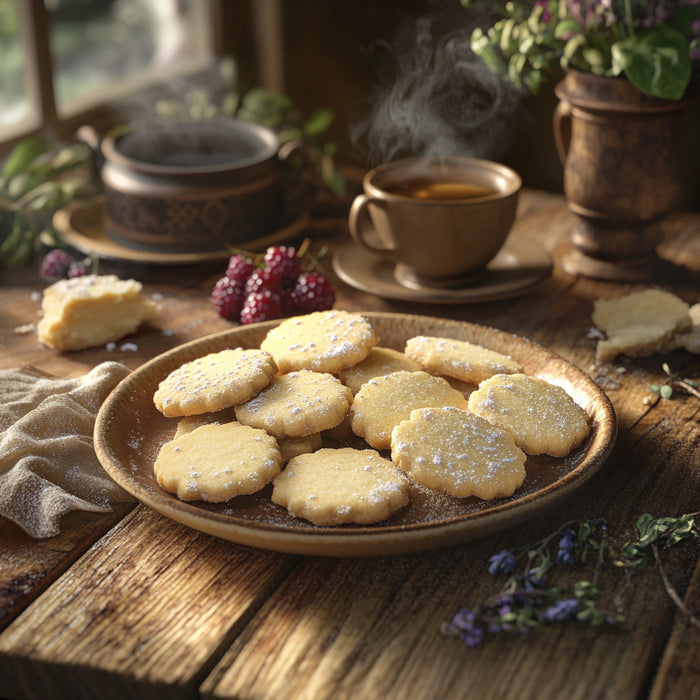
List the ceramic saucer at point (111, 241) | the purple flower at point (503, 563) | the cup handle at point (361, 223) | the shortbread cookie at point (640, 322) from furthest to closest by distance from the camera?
1. the ceramic saucer at point (111, 241)
2. the cup handle at point (361, 223)
3. the shortbread cookie at point (640, 322)
4. the purple flower at point (503, 563)

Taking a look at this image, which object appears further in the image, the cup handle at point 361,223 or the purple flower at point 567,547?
the cup handle at point 361,223

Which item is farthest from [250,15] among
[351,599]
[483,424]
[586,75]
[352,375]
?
[351,599]

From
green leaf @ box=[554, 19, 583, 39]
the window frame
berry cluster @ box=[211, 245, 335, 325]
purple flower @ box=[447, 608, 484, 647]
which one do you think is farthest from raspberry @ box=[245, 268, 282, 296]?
the window frame

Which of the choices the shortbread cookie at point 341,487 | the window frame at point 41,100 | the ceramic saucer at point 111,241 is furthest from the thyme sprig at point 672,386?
the window frame at point 41,100

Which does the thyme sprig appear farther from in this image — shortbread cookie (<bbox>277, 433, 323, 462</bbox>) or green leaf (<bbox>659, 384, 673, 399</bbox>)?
shortbread cookie (<bbox>277, 433, 323, 462</bbox>)

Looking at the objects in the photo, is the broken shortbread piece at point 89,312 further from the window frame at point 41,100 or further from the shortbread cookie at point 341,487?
A: the window frame at point 41,100

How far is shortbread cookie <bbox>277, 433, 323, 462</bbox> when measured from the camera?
1.20 metres

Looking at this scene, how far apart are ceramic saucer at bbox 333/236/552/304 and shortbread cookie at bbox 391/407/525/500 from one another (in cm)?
61

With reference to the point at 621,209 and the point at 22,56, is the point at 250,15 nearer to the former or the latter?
the point at 22,56

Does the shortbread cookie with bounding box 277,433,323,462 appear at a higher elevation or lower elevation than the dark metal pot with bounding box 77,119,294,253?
lower

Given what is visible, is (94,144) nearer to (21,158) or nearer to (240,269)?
(21,158)

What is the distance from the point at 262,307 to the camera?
1.67m

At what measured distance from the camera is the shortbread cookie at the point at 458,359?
1347mm

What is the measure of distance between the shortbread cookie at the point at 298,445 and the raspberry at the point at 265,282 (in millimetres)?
528
